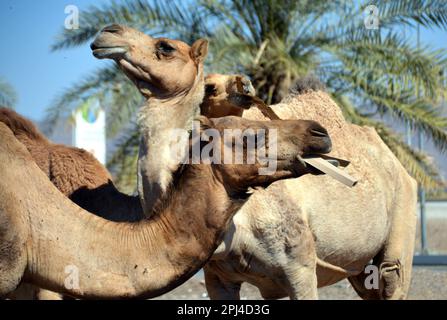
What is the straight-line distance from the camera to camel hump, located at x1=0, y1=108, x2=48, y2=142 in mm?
6391

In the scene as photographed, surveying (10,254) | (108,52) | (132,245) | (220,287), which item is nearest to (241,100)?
(108,52)

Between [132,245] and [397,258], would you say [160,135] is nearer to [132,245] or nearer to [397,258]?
[132,245]

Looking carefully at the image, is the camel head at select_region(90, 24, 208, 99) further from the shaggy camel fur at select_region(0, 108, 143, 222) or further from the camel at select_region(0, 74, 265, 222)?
the shaggy camel fur at select_region(0, 108, 143, 222)

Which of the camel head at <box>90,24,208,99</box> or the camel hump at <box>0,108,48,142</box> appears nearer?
the camel head at <box>90,24,208,99</box>

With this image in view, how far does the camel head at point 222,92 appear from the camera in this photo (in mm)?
5520

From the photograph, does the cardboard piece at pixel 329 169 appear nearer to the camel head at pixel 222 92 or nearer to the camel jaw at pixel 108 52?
the camel head at pixel 222 92

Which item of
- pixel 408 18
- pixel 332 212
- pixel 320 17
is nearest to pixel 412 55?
pixel 408 18

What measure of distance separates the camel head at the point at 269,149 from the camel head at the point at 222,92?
1.62 meters

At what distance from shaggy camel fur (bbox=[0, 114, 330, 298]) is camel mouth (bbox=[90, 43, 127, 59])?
4.72 ft

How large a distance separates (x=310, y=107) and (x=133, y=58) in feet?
6.47

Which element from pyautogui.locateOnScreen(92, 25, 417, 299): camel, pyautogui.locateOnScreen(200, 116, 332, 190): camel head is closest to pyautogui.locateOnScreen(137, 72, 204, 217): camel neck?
pyautogui.locateOnScreen(92, 25, 417, 299): camel

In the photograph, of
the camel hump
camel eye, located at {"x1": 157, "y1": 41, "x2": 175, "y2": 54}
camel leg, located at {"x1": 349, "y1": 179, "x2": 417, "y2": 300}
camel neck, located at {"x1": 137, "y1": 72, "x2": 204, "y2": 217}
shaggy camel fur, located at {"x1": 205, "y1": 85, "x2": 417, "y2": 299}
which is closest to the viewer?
camel neck, located at {"x1": 137, "y1": 72, "x2": 204, "y2": 217}

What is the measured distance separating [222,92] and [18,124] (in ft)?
6.54
